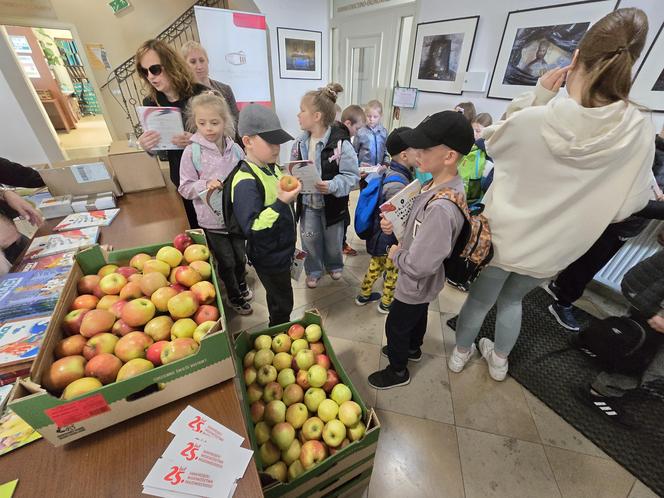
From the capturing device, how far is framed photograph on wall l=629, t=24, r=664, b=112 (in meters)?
1.96

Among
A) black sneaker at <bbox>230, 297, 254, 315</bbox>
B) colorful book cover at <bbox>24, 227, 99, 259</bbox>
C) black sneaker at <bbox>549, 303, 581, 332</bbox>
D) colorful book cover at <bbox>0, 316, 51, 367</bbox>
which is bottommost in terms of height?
black sneaker at <bbox>549, 303, 581, 332</bbox>

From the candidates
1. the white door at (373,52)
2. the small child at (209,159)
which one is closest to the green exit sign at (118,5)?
the white door at (373,52)

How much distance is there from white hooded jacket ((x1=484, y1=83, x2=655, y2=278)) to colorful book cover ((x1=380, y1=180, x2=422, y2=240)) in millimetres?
360

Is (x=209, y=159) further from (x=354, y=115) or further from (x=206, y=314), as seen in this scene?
(x=354, y=115)

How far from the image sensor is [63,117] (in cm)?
788

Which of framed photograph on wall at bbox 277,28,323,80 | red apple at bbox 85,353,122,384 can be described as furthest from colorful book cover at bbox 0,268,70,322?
framed photograph on wall at bbox 277,28,323,80

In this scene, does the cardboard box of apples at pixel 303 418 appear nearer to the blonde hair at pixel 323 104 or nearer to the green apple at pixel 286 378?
the green apple at pixel 286 378

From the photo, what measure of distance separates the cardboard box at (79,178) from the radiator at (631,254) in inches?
143

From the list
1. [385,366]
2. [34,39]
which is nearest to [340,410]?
[385,366]

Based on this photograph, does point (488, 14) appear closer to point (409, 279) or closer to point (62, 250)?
point (409, 279)

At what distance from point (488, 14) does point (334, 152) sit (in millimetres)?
2448

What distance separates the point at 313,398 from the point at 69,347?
0.74m

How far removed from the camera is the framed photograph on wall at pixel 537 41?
7.50ft

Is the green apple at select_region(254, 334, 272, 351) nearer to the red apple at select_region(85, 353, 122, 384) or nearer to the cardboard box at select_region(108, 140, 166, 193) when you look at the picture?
the red apple at select_region(85, 353, 122, 384)
